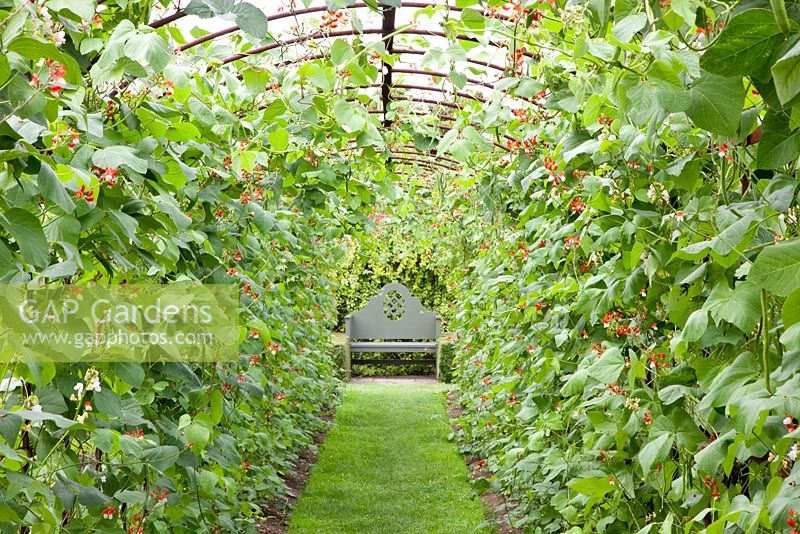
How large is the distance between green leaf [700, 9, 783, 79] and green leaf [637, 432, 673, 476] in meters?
1.03

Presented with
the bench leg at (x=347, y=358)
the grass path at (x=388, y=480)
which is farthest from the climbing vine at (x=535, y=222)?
the bench leg at (x=347, y=358)

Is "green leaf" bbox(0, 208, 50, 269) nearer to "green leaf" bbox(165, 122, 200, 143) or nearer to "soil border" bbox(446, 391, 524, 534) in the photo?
"green leaf" bbox(165, 122, 200, 143)

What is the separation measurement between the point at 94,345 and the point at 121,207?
14.8 inches

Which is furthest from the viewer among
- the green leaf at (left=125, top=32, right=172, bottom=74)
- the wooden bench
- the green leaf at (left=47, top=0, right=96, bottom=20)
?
the wooden bench

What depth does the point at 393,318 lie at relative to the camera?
13758 millimetres

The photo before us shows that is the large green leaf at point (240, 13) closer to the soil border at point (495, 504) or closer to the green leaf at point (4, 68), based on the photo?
the green leaf at point (4, 68)

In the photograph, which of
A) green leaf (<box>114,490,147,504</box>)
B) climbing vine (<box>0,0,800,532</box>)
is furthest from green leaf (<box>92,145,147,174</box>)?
green leaf (<box>114,490,147,504</box>)

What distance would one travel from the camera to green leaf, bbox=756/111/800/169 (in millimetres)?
1190

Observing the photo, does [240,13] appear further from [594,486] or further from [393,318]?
[393,318]

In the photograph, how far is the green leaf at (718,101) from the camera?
1.12 m

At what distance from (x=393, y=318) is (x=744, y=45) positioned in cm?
1283

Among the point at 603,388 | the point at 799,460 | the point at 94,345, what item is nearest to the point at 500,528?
the point at 603,388

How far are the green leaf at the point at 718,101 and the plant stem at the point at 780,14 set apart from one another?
0.64 ft

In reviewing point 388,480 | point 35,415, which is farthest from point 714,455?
point 388,480
